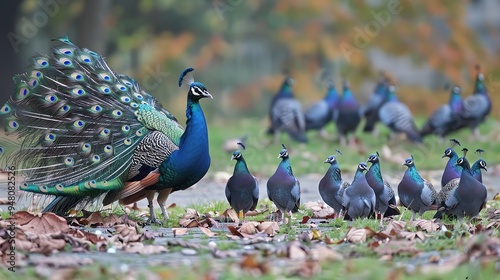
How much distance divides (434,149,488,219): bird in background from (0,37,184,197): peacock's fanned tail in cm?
205

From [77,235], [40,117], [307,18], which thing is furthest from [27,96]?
[307,18]

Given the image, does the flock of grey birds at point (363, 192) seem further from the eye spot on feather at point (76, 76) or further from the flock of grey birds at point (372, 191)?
the eye spot on feather at point (76, 76)

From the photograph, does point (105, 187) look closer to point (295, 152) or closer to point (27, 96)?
point (27, 96)

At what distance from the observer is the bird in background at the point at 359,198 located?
662 cm

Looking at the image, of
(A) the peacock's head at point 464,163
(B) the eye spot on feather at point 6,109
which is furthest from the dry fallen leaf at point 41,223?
(A) the peacock's head at point 464,163

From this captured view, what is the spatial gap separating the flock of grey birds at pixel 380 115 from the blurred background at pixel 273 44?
463 cm

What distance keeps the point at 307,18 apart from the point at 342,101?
5.91m

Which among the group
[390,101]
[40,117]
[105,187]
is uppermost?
[390,101]

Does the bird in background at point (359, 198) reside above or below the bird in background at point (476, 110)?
below

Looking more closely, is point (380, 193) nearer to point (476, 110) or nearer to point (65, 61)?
point (65, 61)

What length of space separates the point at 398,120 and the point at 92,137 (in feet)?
23.8

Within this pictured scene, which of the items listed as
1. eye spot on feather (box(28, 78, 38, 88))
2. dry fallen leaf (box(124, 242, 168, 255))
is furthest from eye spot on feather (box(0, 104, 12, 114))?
dry fallen leaf (box(124, 242, 168, 255))

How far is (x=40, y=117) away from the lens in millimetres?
6867

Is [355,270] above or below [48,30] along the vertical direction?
below
